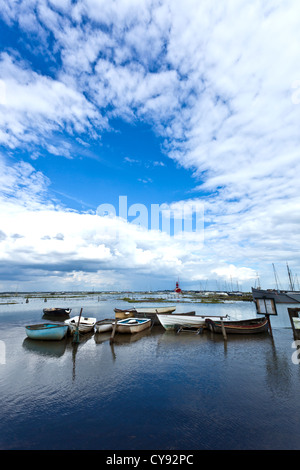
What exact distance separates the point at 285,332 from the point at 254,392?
2397 cm

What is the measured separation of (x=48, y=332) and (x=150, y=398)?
61.2ft

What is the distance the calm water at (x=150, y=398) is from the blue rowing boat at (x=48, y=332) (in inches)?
108

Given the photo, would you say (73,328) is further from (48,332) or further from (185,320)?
(185,320)

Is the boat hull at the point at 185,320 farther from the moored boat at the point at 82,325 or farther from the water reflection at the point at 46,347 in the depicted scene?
the water reflection at the point at 46,347

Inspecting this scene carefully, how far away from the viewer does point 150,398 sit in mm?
13555

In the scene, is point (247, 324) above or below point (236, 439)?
above

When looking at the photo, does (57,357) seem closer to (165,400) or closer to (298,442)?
(165,400)

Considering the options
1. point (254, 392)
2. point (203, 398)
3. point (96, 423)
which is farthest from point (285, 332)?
point (96, 423)

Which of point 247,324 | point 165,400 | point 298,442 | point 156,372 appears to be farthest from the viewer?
point 247,324

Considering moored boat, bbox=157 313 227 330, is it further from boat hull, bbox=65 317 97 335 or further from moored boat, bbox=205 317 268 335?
boat hull, bbox=65 317 97 335

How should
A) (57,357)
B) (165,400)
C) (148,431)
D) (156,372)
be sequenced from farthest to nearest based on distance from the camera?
(57,357) → (156,372) → (165,400) → (148,431)

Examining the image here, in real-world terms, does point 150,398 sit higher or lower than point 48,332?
lower

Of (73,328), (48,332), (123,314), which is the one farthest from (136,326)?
(48,332)
